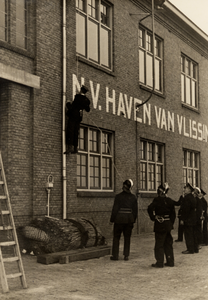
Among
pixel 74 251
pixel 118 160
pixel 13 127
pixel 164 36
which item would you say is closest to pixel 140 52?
pixel 164 36

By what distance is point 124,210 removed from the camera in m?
11.2

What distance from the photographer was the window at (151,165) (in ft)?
61.1

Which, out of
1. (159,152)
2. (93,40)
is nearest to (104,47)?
(93,40)

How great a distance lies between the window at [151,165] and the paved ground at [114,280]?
7.13 m

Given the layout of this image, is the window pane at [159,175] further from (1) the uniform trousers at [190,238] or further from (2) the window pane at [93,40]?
(1) the uniform trousers at [190,238]

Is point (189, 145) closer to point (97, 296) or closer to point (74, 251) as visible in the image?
point (74, 251)

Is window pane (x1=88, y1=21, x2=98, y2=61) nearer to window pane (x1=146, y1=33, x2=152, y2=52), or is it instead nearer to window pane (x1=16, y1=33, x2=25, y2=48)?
window pane (x1=16, y1=33, x2=25, y2=48)

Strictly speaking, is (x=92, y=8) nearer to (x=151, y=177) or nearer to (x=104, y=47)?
(x=104, y=47)

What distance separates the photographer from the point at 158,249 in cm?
1007

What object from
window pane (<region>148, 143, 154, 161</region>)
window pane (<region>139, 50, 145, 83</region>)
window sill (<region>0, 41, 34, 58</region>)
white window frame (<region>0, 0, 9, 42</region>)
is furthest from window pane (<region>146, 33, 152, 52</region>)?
white window frame (<region>0, 0, 9, 42</region>)

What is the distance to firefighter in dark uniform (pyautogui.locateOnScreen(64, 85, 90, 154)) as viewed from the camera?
1337 cm

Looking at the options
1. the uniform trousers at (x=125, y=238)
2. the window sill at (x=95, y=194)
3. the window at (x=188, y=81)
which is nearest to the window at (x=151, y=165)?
the window sill at (x=95, y=194)

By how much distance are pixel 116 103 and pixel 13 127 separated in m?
5.48

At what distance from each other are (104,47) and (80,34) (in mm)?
1523
